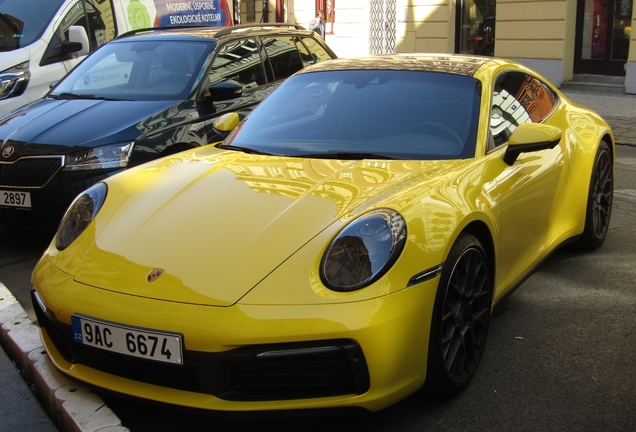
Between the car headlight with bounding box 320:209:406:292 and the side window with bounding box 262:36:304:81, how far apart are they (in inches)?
169

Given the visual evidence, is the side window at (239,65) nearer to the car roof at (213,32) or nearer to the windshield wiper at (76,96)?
the car roof at (213,32)

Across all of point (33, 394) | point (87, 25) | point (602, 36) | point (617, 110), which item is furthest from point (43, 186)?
point (602, 36)

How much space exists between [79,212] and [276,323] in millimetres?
1376

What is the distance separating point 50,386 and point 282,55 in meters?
4.66

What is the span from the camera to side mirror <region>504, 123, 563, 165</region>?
3.67m

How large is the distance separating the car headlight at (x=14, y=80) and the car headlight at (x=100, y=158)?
10.2ft

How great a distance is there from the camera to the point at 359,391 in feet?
8.92

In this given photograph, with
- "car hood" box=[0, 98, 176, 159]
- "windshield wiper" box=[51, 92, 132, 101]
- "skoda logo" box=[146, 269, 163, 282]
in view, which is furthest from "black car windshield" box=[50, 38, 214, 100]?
"skoda logo" box=[146, 269, 163, 282]

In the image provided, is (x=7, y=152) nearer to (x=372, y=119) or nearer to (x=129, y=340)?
(x=372, y=119)

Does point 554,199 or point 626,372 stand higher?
point 554,199

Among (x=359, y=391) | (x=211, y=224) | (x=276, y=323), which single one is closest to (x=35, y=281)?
(x=211, y=224)

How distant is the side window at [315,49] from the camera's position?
7.65 metres

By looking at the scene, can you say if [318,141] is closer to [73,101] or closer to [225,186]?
[225,186]

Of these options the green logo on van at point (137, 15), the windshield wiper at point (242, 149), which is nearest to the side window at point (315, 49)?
the green logo on van at point (137, 15)
